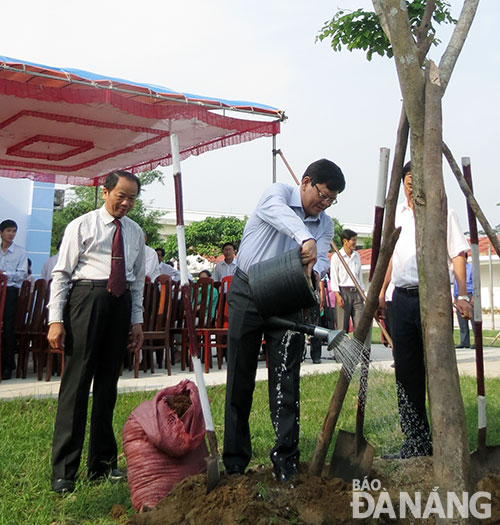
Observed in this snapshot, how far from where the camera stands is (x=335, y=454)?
134 inches

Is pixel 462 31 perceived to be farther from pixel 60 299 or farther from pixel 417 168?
pixel 60 299

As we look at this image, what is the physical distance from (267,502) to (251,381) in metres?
0.79

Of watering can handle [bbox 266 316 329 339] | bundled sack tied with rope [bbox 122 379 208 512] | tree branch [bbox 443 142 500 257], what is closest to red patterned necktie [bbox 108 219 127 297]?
bundled sack tied with rope [bbox 122 379 208 512]

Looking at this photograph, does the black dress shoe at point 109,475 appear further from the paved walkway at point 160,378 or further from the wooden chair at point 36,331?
the wooden chair at point 36,331

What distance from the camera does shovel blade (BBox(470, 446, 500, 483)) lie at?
3.29 metres

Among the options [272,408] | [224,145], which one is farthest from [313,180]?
[224,145]

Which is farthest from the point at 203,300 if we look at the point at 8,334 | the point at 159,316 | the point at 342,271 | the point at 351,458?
the point at 351,458

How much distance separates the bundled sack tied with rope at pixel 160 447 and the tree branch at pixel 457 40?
198cm

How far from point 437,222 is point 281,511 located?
54.4 inches

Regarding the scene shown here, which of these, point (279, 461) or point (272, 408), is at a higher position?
point (272, 408)

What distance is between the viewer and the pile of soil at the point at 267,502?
2.57 m

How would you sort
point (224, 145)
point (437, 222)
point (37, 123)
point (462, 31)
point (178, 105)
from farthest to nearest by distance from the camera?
point (224, 145) → point (37, 123) → point (178, 105) → point (462, 31) → point (437, 222)

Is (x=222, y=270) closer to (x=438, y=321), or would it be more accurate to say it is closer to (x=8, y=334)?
(x=8, y=334)

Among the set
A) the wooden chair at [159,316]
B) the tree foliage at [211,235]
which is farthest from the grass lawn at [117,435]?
the tree foliage at [211,235]
